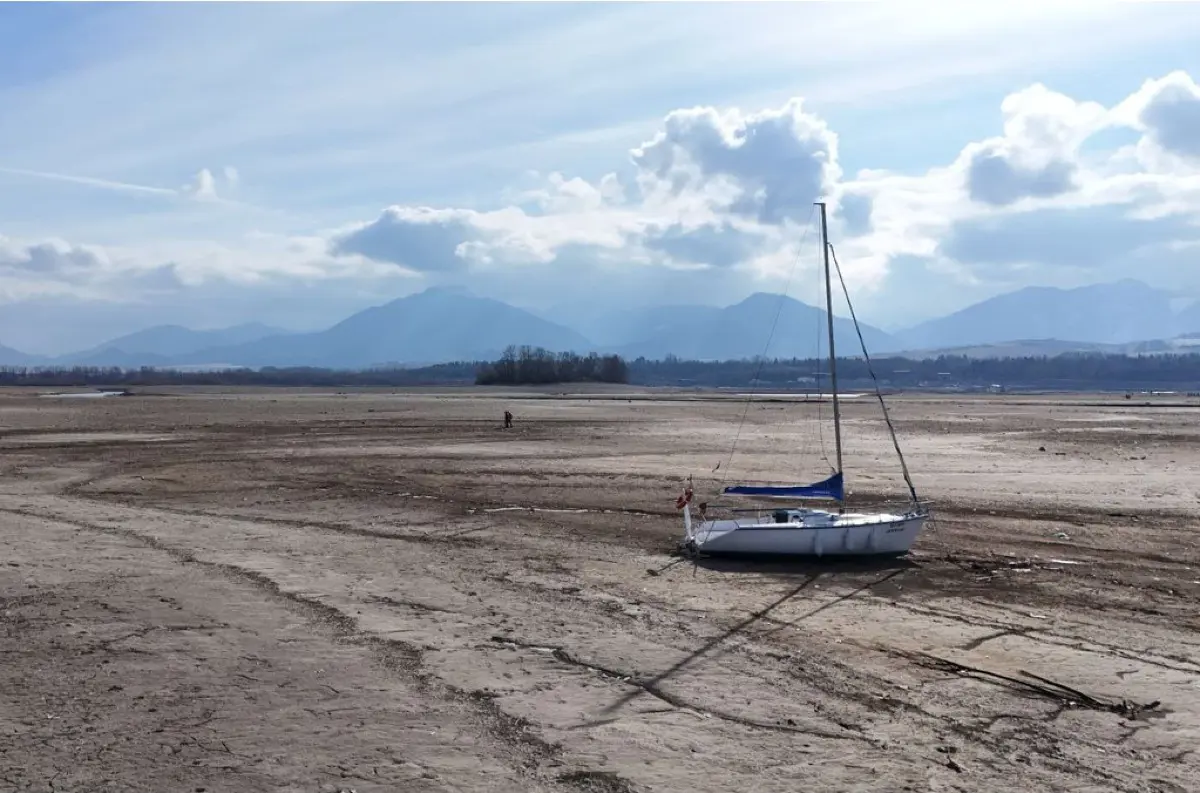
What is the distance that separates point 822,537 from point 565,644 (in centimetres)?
709

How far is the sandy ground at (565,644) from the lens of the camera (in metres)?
8.99

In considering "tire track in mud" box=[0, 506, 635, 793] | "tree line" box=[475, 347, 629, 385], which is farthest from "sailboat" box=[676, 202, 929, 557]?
"tree line" box=[475, 347, 629, 385]

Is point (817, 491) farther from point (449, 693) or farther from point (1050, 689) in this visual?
point (449, 693)

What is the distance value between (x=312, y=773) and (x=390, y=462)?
26.5 metres

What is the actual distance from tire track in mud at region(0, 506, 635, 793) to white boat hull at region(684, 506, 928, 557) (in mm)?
7436

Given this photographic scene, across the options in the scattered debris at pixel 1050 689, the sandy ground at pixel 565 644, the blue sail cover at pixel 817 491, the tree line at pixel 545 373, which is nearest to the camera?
the sandy ground at pixel 565 644

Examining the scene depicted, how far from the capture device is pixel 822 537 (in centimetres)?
1831

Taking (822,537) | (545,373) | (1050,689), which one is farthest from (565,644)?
(545,373)

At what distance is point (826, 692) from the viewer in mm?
11008

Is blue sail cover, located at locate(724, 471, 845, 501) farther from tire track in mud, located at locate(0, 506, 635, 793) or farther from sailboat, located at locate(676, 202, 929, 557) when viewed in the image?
tire track in mud, located at locate(0, 506, 635, 793)

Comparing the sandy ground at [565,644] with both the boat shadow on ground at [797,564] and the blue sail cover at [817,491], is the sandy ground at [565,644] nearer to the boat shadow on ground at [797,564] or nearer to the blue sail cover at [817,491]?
the boat shadow on ground at [797,564]

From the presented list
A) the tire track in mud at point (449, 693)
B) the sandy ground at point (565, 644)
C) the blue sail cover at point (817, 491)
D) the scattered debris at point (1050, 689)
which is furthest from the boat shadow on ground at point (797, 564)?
the tire track in mud at point (449, 693)

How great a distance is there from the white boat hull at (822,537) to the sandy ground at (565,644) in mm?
407

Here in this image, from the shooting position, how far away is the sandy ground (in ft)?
29.5
